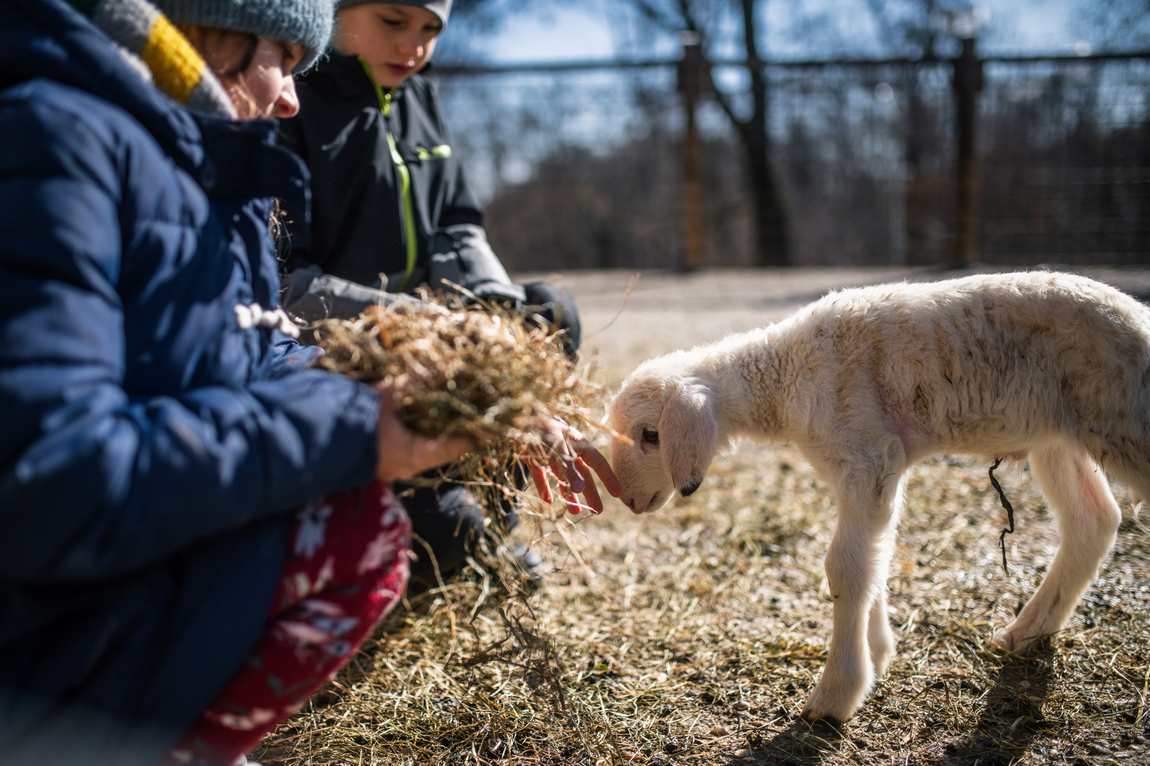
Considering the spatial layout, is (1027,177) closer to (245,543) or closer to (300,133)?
(300,133)

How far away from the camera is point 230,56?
189cm

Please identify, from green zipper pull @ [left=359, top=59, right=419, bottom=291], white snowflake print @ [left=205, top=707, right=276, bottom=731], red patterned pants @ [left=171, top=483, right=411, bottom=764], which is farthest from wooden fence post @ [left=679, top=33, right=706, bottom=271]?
white snowflake print @ [left=205, top=707, right=276, bottom=731]

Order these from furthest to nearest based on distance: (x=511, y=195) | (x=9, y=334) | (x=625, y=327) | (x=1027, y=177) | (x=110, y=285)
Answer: (x=511, y=195), (x=1027, y=177), (x=625, y=327), (x=110, y=285), (x=9, y=334)

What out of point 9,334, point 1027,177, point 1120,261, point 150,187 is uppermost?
point 150,187

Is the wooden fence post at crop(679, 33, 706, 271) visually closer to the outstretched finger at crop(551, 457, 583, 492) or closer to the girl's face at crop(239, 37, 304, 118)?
the outstretched finger at crop(551, 457, 583, 492)

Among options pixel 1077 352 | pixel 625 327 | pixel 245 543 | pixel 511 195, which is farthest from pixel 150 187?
pixel 511 195

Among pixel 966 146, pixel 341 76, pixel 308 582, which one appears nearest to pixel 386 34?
pixel 341 76

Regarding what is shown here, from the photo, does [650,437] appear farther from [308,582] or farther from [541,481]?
[308,582]

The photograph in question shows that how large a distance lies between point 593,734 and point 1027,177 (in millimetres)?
11953

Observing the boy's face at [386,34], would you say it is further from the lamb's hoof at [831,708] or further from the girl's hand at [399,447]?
the lamb's hoof at [831,708]

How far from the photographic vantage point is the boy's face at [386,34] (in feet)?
11.2

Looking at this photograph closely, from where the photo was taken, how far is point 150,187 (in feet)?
5.22

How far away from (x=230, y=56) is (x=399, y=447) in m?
0.89

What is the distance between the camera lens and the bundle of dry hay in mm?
1808
